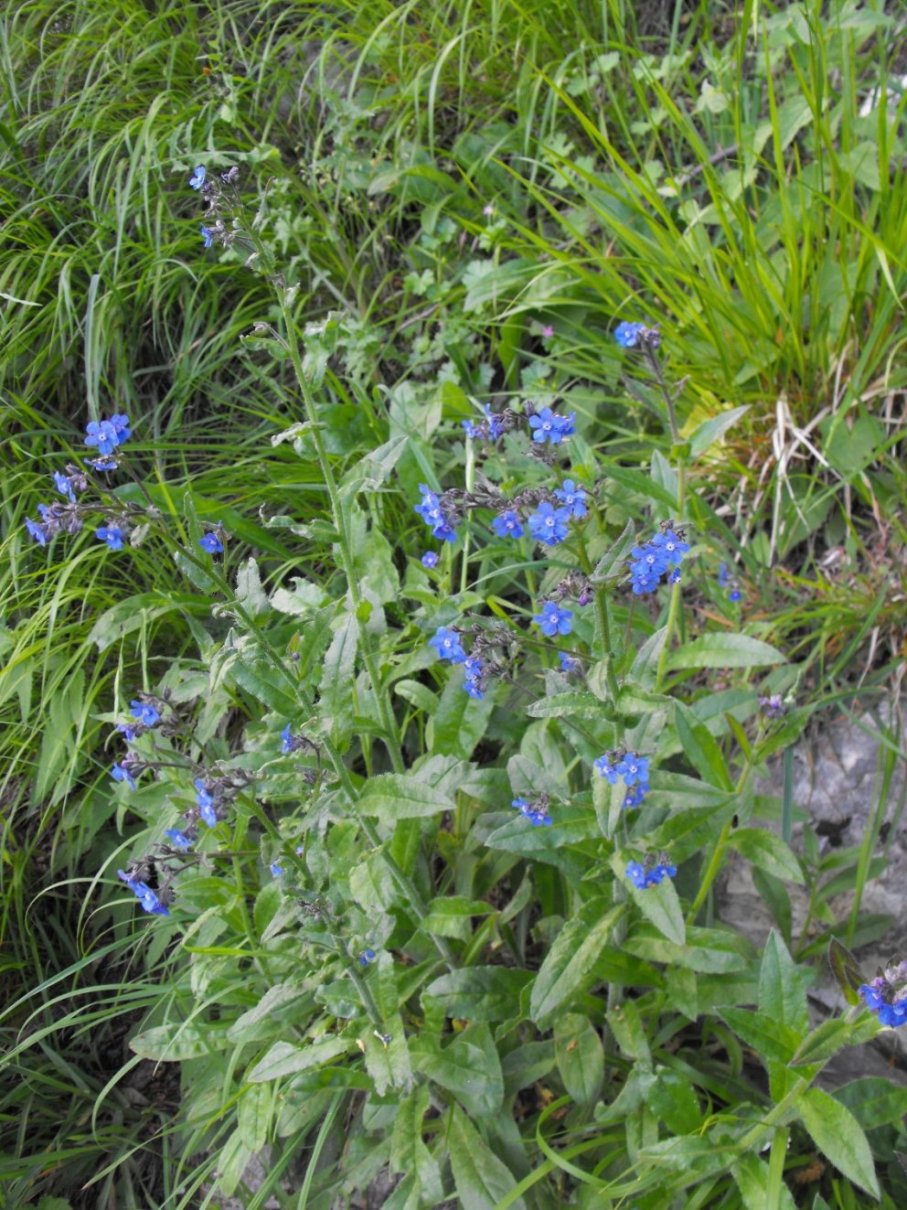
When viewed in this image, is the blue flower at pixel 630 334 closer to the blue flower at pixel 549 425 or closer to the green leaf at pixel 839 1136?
the blue flower at pixel 549 425

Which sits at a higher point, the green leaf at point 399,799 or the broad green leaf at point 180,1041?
the green leaf at point 399,799

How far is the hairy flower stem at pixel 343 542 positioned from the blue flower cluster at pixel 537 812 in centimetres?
42

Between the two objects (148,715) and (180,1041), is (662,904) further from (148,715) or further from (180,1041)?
(180,1041)

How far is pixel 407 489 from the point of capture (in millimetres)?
2943

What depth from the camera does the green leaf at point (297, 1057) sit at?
2.08m

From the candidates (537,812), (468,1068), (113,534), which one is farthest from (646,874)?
(113,534)

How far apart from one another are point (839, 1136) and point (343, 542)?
1.41 m

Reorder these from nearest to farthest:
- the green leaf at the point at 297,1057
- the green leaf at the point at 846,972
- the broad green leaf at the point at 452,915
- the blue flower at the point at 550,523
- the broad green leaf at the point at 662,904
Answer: the green leaf at the point at 846,972 → the blue flower at the point at 550,523 → the broad green leaf at the point at 662,904 → the green leaf at the point at 297,1057 → the broad green leaf at the point at 452,915

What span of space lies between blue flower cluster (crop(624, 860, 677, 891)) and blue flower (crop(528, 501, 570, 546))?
0.64 meters

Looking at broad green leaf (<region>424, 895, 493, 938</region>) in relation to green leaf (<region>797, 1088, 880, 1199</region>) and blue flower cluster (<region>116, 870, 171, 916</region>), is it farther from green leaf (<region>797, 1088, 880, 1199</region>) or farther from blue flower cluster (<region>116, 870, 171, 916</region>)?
green leaf (<region>797, 1088, 880, 1199</region>)

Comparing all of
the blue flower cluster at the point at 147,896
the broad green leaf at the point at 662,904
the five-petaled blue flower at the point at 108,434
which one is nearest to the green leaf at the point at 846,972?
the broad green leaf at the point at 662,904

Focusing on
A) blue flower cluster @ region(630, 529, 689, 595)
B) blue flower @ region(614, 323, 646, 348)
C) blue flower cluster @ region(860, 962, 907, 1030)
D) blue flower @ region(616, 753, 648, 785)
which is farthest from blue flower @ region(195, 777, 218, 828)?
blue flower @ region(614, 323, 646, 348)

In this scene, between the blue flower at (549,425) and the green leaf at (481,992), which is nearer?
the blue flower at (549,425)

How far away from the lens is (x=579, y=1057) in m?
2.24
